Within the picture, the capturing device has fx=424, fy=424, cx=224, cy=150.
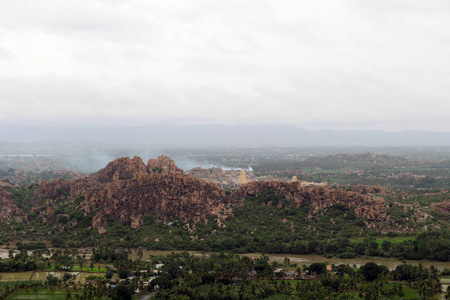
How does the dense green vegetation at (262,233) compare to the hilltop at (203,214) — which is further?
the hilltop at (203,214)

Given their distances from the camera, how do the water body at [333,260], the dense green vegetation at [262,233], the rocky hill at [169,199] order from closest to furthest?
the water body at [333,260] < the dense green vegetation at [262,233] < the rocky hill at [169,199]

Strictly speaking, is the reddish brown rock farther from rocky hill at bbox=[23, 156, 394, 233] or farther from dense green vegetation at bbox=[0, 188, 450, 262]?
dense green vegetation at bbox=[0, 188, 450, 262]

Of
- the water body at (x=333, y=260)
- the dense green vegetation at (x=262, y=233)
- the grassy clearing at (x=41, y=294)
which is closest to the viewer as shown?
the grassy clearing at (x=41, y=294)

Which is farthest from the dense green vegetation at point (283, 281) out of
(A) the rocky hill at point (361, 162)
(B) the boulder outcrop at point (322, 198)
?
(A) the rocky hill at point (361, 162)

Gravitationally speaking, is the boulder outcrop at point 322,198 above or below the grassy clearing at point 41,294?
above

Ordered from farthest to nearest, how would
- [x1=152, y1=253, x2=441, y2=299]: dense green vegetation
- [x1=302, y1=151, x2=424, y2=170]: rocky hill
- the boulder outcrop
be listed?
[x1=302, y1=151, x2=424, y2=170]: rocky hill, the boulder outcrop, [x1=152, y1=253, x2=441, y2=299]: dense green vegetation

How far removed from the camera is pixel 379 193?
7356 centimetres

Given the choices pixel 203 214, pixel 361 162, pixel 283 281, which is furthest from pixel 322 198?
pixel 361 162

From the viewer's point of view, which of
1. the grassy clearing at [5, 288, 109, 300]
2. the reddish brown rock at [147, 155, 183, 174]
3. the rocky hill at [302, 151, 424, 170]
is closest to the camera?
the grassy clearing at [5, 288, 109, 300]

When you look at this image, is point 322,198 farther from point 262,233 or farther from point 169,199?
point 169,199

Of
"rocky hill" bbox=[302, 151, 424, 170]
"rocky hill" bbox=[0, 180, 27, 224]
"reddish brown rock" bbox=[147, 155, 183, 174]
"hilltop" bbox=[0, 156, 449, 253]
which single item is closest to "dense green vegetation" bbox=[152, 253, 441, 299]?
"hilltop" bbox=[0, 156, 449, 253]

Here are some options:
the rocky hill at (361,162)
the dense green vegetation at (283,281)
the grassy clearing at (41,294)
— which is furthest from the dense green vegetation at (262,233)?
the rocky hill at (361,162)

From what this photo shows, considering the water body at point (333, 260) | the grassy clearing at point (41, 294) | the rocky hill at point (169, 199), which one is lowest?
the grassy clearing at point (41, 294)

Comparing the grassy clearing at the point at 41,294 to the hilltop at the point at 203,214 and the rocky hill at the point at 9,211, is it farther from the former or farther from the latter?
the rocky hill at the point at 9,211
